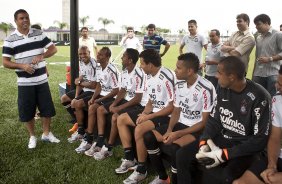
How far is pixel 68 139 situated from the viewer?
5.21 metres

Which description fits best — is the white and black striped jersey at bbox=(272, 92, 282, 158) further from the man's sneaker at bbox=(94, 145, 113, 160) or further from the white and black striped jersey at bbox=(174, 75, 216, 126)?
the man's sneaker at bbox=(94, 145, 113, 160)

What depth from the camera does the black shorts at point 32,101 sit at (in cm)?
485

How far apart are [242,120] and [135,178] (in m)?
1.54

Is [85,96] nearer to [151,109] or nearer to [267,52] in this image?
[151,109]

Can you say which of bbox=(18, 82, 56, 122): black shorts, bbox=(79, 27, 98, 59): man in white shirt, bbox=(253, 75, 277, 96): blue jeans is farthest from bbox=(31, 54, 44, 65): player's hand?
bbox=(79, 27, 98, 59): man in white shirt

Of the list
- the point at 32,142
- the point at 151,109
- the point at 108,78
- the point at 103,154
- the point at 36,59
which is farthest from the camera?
the point at 108,78

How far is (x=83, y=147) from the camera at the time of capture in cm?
476

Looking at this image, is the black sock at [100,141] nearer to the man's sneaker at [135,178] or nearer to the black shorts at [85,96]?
Result: the black shorts at [85,96]

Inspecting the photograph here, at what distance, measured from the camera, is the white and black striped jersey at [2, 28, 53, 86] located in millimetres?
4703

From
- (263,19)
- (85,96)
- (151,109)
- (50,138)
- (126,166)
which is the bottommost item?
(50,138)

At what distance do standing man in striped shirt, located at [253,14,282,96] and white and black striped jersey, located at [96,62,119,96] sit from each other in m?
2.36

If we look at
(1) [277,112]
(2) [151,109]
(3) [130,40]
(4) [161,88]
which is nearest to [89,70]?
(2) [151,109]

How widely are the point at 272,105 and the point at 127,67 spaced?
2575 millimetres

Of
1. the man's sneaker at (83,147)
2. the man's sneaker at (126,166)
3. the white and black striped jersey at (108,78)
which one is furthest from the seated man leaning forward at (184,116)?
the white and black striped jersey at (108,78)
